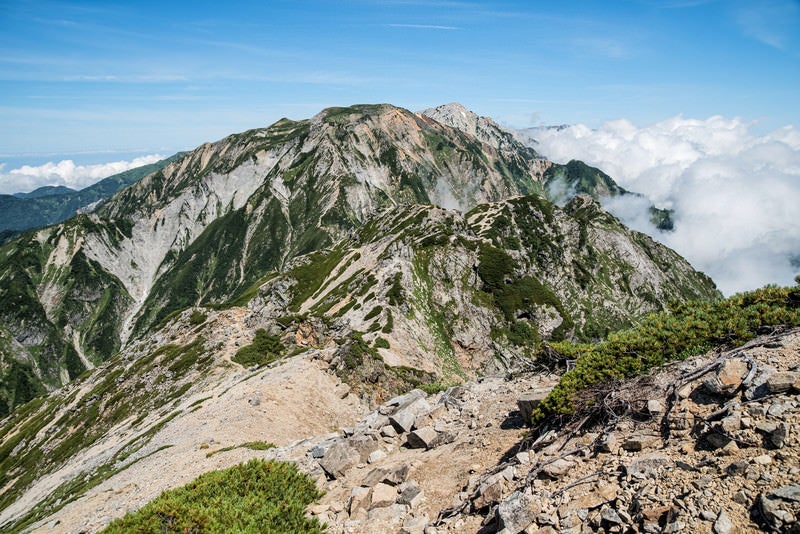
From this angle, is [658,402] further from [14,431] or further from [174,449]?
[14,431]

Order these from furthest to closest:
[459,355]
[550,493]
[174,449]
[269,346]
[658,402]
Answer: [459,355]
[269,346]
[174,449]
[658,402]
[550,493]

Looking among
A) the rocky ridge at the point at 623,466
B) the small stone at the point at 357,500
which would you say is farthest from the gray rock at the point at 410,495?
the small stone at the point at 357,500

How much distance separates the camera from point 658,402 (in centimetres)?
1455

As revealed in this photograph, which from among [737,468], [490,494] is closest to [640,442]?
[737,468]

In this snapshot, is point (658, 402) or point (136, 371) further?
point (136, 371)

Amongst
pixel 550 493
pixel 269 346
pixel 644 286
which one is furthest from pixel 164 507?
pixel 644 286

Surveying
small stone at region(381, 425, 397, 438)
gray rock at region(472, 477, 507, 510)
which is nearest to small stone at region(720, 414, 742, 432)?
gray rock at region(472, 477, 507, 510)

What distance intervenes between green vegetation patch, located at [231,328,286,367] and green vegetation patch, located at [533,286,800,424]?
47.7 m

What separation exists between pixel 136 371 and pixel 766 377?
90.3 meters

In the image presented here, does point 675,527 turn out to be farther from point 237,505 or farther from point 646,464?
point 237,505

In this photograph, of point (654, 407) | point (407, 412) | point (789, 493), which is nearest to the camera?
point (789, 493)

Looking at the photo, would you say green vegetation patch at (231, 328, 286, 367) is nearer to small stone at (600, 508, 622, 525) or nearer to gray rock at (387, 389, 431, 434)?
gray rock at (387, 389, 431, 434)

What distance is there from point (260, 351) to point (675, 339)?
5444 centimetres

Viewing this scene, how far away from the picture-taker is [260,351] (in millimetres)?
61656
